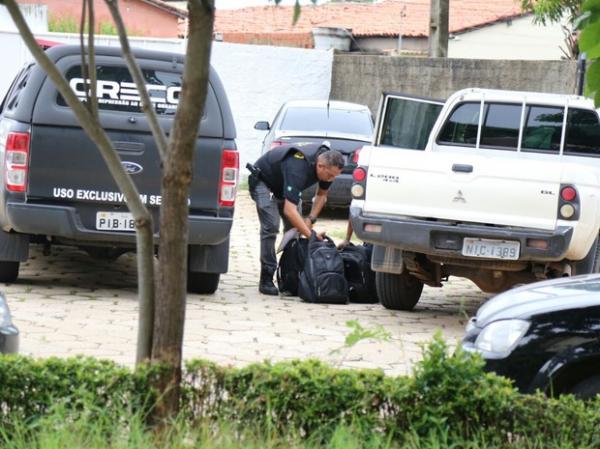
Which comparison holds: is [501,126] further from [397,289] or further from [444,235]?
[444,235]

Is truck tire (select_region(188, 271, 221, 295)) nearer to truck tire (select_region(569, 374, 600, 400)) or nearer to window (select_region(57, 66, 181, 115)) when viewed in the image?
window (select_region(57, 66, 181, 115))

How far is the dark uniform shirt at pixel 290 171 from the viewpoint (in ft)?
40.1

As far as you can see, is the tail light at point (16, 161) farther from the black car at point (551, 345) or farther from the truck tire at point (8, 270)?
the black car at point (551, 345)

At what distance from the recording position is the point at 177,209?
5680 millimetres

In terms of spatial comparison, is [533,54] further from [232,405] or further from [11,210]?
[232,405]

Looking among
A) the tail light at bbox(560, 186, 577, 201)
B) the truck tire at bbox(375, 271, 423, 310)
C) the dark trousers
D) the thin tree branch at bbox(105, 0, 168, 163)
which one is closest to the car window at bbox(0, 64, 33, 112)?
the dark trousers

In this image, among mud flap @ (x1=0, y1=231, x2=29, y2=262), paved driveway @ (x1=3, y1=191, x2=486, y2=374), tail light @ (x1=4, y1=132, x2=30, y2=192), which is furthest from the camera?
mud flap @ (x1=0, y1=231, x2=29, y2=262)

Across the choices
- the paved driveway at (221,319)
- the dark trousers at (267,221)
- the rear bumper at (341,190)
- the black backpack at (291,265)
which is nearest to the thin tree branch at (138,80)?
the paved driveway at (221,319)

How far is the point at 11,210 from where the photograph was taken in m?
10.7

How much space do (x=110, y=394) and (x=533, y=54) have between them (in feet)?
125

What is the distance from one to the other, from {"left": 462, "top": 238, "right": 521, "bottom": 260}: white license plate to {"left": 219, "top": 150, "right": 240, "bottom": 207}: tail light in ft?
6.65

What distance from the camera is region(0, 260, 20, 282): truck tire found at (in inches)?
452

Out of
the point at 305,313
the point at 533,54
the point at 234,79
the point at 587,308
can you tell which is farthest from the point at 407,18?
the point at 587,308

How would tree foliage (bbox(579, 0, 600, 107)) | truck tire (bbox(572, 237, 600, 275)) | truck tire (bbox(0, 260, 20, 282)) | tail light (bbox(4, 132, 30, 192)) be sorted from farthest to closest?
truck tire (bbox(0, 260, 20, 282))
truck tire (bbox(572, 237, 600, 275))
tail light (bbox(4, 132, 30, 192))
tree foliage (bbox(579, 0, 600, 107))
